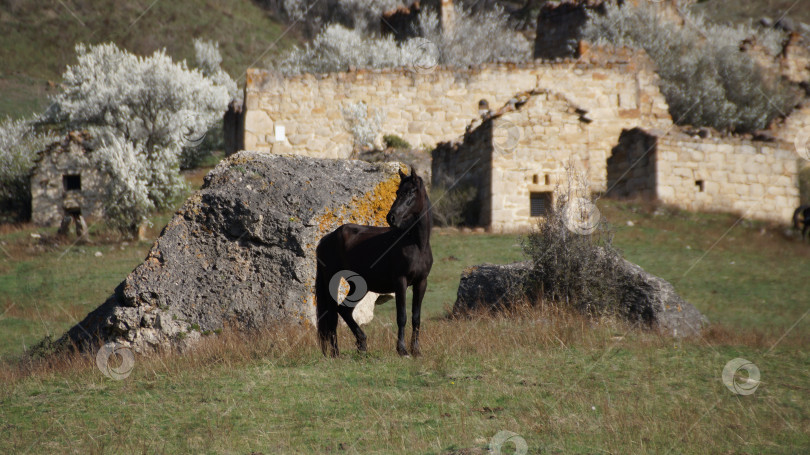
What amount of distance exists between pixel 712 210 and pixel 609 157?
5.11 metres

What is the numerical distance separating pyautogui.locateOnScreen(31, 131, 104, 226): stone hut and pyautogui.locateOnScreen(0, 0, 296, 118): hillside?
1987 cm

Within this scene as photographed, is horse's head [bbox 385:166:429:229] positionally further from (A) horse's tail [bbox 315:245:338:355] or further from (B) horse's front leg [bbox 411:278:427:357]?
(A) horse's tail [bbox 315:245:338:355]

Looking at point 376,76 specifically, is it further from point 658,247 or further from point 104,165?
point 658,247

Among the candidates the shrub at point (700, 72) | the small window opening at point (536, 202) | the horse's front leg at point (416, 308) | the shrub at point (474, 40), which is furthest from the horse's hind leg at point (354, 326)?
the shrub at point (474, 40)

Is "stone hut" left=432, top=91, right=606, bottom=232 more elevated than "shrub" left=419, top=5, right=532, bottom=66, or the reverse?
"shrub" left=419, top=5, right=532, bottom=66

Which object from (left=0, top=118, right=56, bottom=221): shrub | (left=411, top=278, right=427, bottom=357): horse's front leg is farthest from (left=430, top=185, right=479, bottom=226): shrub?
(left=0, top=118, right=56, bottom=221): shrub

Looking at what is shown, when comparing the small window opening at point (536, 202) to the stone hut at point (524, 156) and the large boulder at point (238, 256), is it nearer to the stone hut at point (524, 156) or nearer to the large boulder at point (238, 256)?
the stone hut at point (524, 156)

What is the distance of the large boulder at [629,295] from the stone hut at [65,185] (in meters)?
20.0

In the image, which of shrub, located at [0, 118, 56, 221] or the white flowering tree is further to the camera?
shrub, located at [0, 118, 56, 221]

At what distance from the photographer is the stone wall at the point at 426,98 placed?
28016mm

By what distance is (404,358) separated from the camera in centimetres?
726

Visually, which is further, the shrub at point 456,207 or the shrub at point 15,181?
the shrub at point 15,181

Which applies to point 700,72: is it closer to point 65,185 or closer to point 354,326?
point 65,185

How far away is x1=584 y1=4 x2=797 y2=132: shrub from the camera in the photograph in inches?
1185
